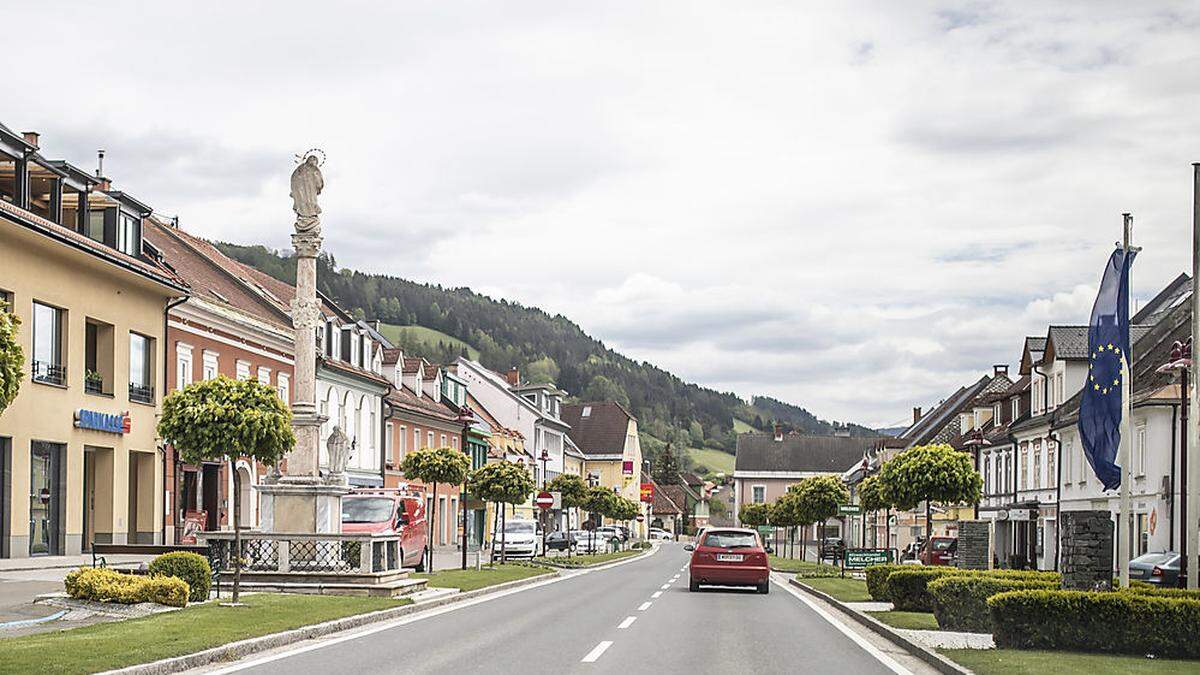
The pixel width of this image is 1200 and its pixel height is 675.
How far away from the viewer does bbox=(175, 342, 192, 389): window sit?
135 ft

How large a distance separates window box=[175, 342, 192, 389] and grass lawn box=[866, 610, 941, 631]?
941 inches

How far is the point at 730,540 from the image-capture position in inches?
1367

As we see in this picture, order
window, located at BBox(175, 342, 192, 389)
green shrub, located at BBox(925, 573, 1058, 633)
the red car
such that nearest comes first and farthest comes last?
green shrub, located at BBox(925, 573, 1058, 633) < the red car < window, located at BBox(175, 342, 192, 389)

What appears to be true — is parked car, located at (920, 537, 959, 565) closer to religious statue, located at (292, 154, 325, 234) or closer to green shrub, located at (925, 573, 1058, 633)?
religious statue, located at (292, 154, 325, 234)

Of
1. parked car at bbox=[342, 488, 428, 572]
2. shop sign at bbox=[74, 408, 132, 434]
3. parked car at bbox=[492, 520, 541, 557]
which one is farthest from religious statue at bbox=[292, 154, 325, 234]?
parked car at bbox=[492, 520, 541, 557]

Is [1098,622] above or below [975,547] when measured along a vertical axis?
above

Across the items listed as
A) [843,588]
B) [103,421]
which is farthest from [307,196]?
[843,588]

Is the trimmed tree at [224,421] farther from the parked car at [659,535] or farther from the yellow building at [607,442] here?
the parked car at [659,535]

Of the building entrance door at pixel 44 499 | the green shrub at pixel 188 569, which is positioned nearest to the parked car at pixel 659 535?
the building entrance door at pixel 44 499

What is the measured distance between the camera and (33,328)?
33000 millimetres

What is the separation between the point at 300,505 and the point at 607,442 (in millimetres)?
118014

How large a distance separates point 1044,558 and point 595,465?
91.8 metres

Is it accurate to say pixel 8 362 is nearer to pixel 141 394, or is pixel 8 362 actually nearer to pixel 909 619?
pixel 909 619

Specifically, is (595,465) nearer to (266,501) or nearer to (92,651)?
(266,501)
